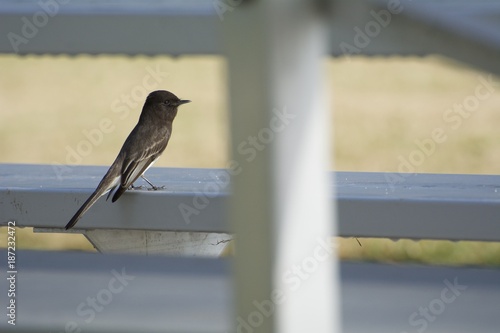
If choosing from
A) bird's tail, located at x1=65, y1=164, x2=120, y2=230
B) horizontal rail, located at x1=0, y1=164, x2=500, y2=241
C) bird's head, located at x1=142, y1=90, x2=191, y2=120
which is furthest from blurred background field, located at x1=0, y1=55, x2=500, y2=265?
horizontal rail, located at x1=0, y1=164, x2=500, y2=241

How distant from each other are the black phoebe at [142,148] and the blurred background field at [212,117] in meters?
2.55

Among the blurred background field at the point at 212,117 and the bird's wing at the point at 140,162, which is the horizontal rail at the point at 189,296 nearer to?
the bird's wing at the point at 140,162

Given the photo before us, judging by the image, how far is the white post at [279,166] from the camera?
0.71 meters

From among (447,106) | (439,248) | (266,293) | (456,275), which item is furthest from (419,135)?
(266,293)

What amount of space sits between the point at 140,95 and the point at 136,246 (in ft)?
17.0

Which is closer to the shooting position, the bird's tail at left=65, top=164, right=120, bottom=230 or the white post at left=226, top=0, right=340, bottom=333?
the white post at left=226, top=0, right=340, bottom=333
